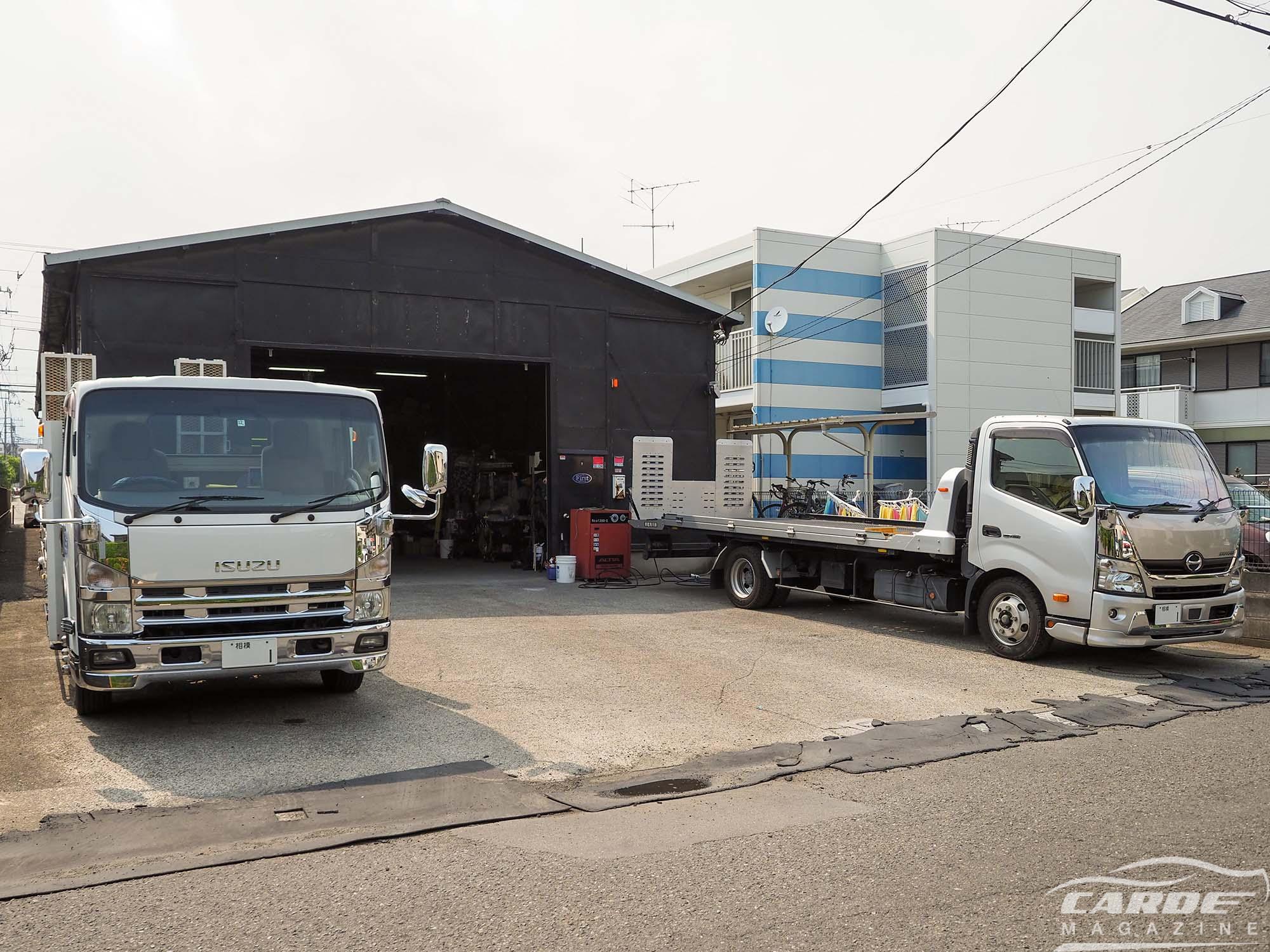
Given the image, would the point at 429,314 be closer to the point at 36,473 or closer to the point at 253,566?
the point at 36,473

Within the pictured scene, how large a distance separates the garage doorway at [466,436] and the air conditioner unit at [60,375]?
9480mm

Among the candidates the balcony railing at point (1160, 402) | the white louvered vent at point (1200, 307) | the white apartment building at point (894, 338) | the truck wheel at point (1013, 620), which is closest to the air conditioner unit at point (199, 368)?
the truck wheel at point (1013, 620)

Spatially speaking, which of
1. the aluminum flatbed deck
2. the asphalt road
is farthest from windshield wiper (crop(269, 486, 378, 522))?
the aluminum flatbed deck

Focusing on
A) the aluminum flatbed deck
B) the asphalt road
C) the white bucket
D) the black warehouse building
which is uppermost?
the black warehouse building

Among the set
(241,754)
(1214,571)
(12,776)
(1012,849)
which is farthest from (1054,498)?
(12,776)

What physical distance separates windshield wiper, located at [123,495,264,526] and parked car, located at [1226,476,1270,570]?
31.6 feet

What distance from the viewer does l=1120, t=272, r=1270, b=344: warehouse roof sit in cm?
3572

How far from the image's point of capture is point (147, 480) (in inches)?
269

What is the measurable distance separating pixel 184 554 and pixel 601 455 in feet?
40.4

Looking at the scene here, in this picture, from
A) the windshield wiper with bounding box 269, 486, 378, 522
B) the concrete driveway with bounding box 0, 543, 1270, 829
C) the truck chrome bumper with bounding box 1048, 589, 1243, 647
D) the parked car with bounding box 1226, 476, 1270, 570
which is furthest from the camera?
the parked car with bounding box 1226, 476, 1270, 570

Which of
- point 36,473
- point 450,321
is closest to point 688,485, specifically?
point 450,321

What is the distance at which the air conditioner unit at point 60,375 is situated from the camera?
8.40m

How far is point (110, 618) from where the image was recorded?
646cm

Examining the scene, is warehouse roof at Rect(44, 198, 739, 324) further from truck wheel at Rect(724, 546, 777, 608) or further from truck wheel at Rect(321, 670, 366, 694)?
truck wheel at Rect(321, 670, 366, 694)
